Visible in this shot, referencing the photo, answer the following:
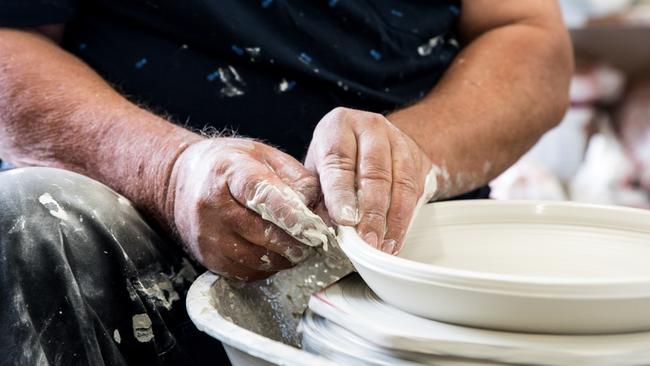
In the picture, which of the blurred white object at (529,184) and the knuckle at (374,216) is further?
the blurred white object at (529,184)

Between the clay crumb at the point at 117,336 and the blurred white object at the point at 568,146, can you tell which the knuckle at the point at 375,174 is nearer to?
the clay crumb at the point at 117,336

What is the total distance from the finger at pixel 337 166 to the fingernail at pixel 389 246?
1.5 inches

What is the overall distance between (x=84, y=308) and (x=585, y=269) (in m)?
0.48

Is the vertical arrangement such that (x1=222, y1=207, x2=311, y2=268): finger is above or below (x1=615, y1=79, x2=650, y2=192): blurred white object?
above

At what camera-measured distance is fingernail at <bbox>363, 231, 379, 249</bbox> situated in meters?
0.73

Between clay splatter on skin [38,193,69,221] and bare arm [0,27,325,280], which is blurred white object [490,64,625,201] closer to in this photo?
bare arm [0,27,325,280]

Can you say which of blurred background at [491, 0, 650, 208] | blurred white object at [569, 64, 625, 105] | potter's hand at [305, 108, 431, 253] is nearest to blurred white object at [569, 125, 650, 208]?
blurred background at [491, 0, 650, 208]

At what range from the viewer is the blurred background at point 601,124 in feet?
7.77

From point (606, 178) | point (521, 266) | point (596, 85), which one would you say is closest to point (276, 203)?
point (521, 266)

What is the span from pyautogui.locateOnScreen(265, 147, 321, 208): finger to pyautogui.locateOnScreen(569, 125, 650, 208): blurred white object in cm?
174

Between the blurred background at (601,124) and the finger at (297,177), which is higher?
the finger at (297,177)

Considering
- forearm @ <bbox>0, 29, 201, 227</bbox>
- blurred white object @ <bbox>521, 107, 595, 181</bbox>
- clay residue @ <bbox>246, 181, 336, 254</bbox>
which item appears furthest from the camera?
blurred white object @ <bbox>521, 107, 595, 181</bbox>

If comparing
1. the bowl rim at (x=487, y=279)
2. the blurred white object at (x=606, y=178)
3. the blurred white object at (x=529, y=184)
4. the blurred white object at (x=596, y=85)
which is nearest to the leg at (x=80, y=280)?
the bowl rim at (x=487, y=279)

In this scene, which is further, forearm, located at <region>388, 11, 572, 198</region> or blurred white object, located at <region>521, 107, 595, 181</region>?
blurred white object, located at <region>521, 107, 595, 181</region>
